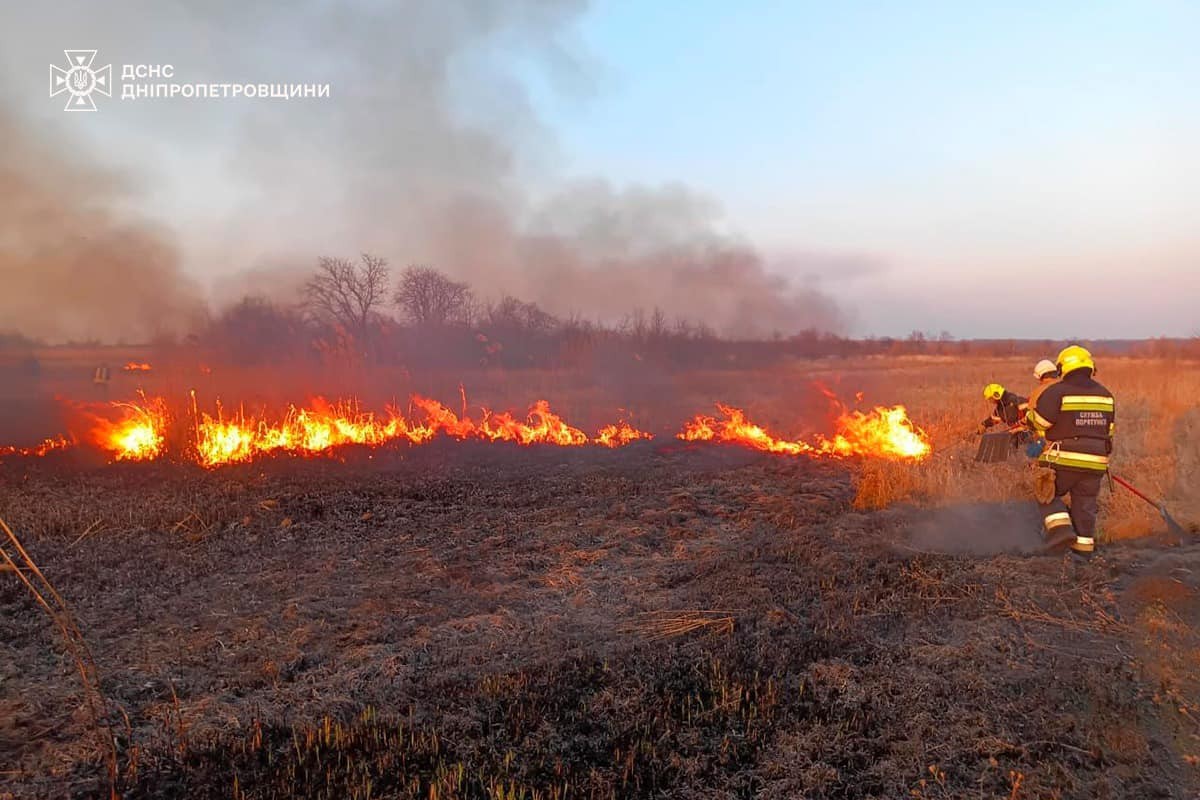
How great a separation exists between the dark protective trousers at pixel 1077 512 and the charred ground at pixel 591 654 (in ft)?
1.16

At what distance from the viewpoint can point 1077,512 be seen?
7324 mm

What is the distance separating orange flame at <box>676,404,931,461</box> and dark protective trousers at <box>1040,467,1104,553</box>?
196 inches

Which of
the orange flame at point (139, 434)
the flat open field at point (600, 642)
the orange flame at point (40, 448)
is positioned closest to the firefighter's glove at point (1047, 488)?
the flat open field at point (600, 642)

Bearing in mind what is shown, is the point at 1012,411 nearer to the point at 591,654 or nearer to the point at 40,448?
the point at 591,654

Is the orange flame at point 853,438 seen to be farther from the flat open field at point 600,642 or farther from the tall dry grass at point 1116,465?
the flat open field at point 600,642

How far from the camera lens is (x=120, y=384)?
23125 mm

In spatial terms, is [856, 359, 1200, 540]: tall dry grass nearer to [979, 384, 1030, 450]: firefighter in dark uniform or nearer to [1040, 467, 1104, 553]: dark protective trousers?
[1040, 467, 1104, 553]: dark protective trousers

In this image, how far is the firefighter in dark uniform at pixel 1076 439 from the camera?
711cm

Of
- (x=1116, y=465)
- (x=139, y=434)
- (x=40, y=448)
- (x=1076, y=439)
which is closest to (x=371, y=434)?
(x=139, y=434)

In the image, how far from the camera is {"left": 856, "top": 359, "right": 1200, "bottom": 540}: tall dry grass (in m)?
9.30

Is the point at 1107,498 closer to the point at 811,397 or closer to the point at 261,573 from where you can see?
the point at 261,573

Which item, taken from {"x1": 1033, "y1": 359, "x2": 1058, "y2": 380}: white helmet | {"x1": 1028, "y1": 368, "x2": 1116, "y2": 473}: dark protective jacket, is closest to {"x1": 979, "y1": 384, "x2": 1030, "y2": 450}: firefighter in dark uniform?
{"x1": 1033, "y1": 359, "x2": 1058, "y2": 380}: white helmet

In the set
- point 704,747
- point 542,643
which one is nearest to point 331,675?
point 542,643

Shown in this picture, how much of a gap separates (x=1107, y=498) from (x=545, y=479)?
28.2ft
